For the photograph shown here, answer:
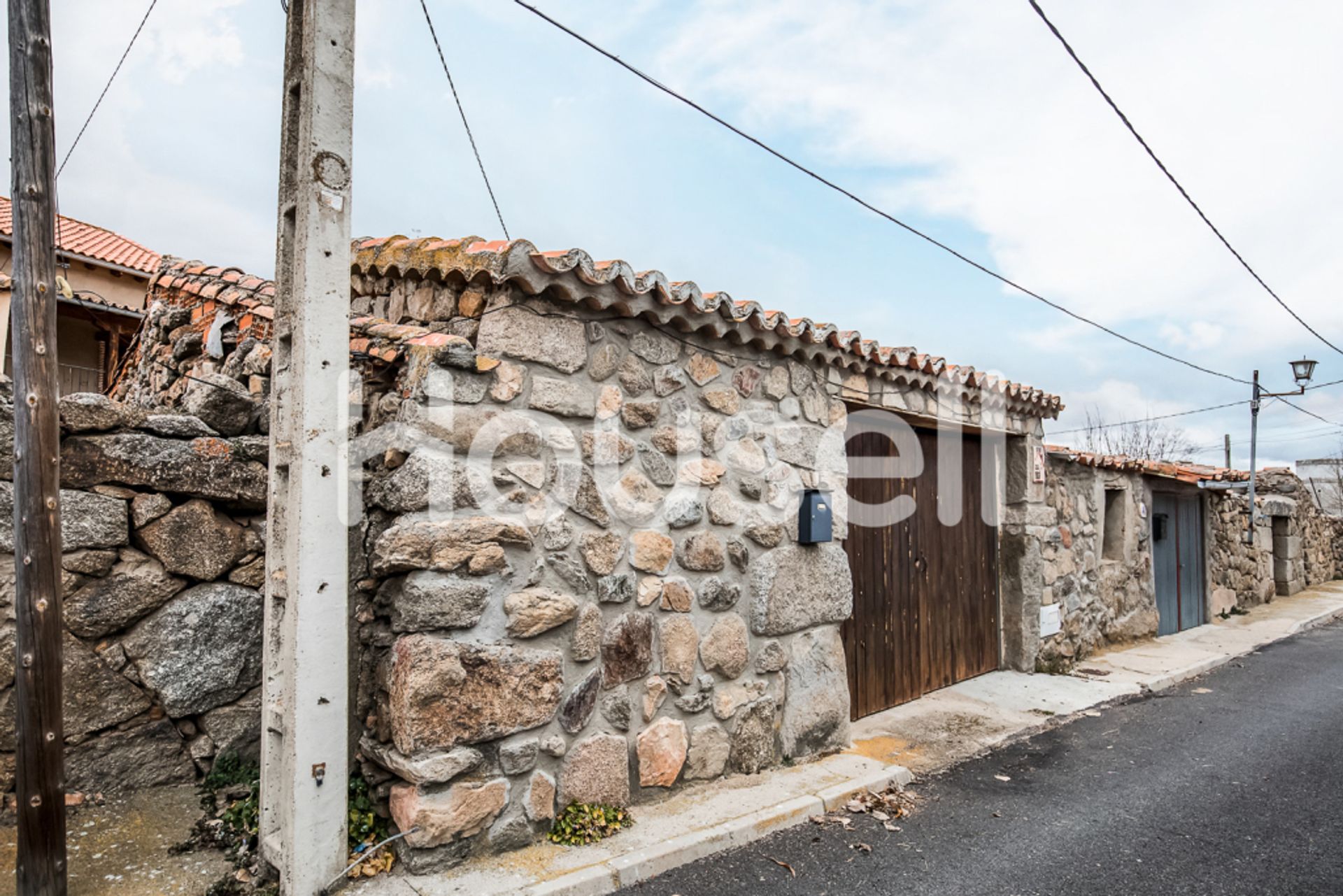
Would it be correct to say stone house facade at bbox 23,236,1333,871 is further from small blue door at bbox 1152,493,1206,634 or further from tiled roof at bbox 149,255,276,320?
small blue door at bbox 1152,493,1206,634

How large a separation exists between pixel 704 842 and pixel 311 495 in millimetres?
2031

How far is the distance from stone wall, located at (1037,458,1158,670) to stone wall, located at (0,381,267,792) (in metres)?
5.91

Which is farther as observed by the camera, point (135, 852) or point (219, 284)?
point (219, 284)

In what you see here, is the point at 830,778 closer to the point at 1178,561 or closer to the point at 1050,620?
the point at 1050,620

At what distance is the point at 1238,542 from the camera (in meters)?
11.0

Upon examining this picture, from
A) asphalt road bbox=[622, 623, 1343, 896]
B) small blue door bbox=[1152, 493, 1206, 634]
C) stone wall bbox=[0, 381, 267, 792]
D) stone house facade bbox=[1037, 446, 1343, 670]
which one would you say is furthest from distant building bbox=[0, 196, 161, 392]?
small blue door bbox=[1152, 493, 1206, 634]

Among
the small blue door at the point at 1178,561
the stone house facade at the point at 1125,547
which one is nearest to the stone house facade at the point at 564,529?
the stone house facade at the point at 1125,547

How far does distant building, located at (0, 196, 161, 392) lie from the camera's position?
29.1 ft

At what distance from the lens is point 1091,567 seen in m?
7.49

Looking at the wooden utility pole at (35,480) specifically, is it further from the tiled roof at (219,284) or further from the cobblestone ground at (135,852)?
the tiled roof at (219,284)

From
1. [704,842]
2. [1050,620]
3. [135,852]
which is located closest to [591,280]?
[704,842]

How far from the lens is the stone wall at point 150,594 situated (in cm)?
296

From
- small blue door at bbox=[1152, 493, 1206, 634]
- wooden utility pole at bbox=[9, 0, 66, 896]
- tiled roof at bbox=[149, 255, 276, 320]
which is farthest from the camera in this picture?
small blue door at bbox=[1152, 493, 1206, 634]

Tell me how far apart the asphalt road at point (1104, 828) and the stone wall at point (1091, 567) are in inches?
60.7
